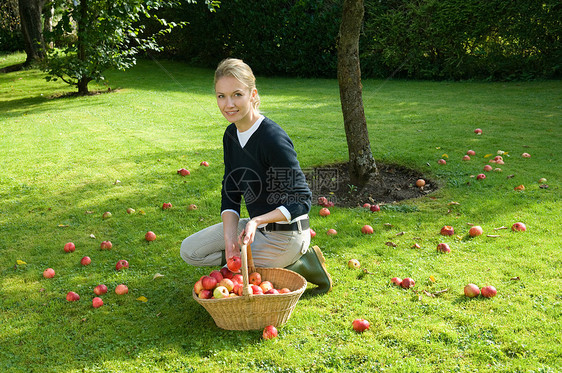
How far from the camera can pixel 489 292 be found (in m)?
3.48

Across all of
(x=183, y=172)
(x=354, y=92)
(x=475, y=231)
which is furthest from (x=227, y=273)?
(x=183, y=172)

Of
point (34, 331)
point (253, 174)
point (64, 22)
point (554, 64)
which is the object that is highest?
point (64, 22)

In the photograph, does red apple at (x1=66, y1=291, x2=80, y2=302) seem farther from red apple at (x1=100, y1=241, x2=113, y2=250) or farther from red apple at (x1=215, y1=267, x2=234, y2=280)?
red apple at (x1=215, y1=267, x2=234, y2=280)

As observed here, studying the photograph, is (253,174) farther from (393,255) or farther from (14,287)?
(14,287)

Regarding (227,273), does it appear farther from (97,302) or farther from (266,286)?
(97,302)

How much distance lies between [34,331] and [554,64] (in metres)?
13.5

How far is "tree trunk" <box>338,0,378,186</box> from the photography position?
5543 mm

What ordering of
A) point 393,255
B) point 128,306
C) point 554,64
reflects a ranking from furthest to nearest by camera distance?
point 554,64, point 393,255, point 128,306

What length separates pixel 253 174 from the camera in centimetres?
337

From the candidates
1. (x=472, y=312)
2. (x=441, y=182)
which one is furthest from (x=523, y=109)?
(x=472, y=312)

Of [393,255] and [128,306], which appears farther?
[393,255]

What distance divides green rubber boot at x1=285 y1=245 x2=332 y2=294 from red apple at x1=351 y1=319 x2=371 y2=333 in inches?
19.9

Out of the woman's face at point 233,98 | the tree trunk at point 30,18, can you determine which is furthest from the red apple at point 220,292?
the tree trunk at point 30,18

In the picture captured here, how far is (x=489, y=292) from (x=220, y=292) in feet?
6.18
